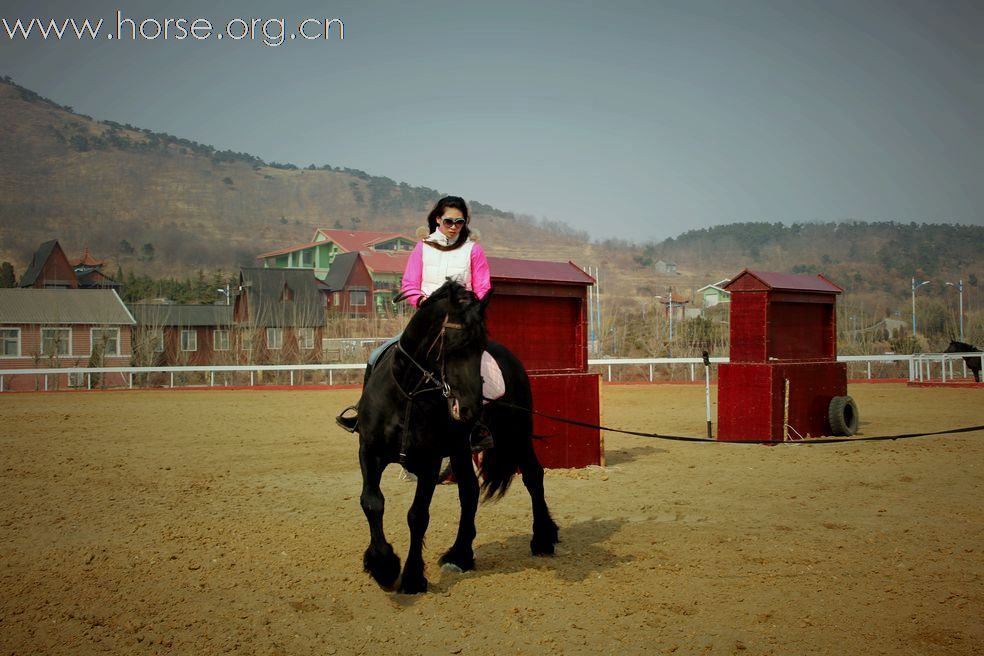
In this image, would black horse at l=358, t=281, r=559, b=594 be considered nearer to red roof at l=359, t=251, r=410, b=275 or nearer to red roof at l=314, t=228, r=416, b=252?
red roof at l=359, t=251, r=410, b=275

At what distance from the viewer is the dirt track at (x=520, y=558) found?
4.72 meters

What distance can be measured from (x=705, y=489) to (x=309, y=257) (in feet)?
360

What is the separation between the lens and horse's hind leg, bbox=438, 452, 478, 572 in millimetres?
6133

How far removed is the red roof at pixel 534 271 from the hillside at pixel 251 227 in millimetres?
93534

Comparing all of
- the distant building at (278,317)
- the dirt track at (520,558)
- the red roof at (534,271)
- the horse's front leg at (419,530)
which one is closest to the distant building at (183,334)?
the distant building at (278,317)

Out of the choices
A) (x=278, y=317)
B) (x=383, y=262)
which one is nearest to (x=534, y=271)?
(x=278, y=317)

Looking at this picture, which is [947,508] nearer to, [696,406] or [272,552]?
[272,552]

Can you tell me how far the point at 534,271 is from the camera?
1109 centimetres

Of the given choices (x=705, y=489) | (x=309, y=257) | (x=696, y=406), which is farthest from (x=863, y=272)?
(x=705, y=489)

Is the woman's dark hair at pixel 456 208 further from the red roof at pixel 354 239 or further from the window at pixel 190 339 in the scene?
the red roof at pixel 354 239

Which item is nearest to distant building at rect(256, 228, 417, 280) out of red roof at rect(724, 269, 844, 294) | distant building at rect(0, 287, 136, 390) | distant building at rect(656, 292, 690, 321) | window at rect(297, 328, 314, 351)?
distant building at rect(656, 292, 690, 321)

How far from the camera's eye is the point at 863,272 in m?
126

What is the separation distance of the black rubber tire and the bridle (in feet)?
33.7

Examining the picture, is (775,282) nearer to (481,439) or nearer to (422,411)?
(481,439)
